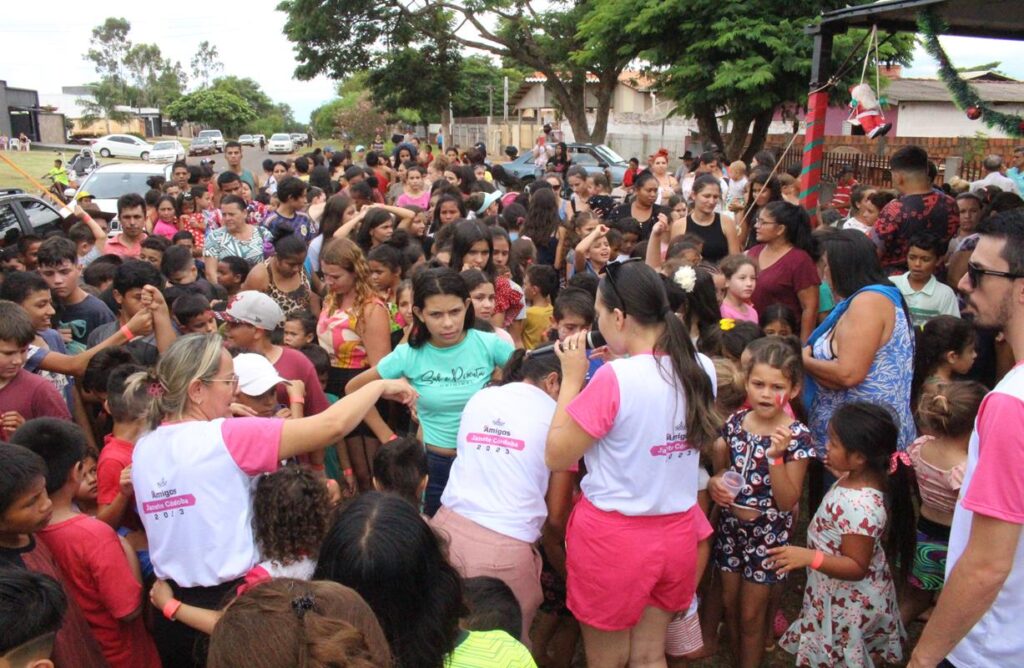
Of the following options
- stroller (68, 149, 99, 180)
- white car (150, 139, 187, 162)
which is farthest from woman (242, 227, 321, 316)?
white car (150, 139, 187, 162)

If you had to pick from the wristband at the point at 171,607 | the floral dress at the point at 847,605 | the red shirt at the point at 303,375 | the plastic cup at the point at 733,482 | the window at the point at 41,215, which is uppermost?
the window at the point at 41,215

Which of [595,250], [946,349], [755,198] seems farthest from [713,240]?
[946,349]

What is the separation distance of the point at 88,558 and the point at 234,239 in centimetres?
437

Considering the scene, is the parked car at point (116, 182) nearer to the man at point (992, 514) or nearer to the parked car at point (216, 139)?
the man at point (992, 514)

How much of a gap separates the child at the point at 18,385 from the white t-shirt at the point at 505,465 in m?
1.98

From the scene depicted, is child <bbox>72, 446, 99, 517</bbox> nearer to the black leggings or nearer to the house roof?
the black leggings

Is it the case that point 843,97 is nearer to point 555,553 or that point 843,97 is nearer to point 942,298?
point 942,298

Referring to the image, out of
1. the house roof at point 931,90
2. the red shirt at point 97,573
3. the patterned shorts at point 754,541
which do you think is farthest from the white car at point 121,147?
the patterned shorts at point 754,541

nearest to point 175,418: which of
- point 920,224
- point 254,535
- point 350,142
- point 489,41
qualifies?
point 254,535

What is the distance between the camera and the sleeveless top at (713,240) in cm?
600

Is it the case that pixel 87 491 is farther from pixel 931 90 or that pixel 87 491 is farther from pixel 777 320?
pixel 931 90

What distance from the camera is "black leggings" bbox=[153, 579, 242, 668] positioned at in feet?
8.45

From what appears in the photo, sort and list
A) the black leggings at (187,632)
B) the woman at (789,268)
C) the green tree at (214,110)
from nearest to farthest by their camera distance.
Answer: the black leggings at (187,632), the woman at (789,268), the green tree at (214,110)

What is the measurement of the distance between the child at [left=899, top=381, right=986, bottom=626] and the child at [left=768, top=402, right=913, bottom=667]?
147 mm
